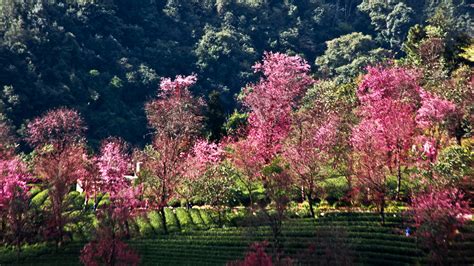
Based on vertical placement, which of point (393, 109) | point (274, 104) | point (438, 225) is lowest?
point (438, 225)

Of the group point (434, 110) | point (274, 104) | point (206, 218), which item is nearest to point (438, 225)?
point (434, 110)

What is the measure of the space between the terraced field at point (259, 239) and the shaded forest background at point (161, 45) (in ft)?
82.5

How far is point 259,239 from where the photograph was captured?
32125mm

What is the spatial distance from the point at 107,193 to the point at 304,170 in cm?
2187

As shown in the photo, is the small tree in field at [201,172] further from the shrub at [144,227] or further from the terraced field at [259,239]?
the shrub at [144,227]

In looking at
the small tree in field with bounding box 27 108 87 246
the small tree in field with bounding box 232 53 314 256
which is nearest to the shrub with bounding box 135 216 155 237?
the small tree in field with bounding box 27 108 87 246

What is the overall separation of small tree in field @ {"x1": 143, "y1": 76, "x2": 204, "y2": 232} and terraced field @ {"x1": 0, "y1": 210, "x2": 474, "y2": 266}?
122 inches

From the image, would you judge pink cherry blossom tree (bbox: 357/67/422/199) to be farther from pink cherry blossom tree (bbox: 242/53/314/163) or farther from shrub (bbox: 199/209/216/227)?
shrub (bbox: 199/209/216/227)

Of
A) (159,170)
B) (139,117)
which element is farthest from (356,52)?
(159,170)

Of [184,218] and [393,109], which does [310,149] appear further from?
[184,218]

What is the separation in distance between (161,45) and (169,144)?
67.8 metres

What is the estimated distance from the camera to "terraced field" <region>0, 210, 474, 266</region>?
26.8 meters

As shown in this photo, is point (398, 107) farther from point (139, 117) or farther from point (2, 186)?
point (139, 117)

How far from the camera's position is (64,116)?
63562 mm
